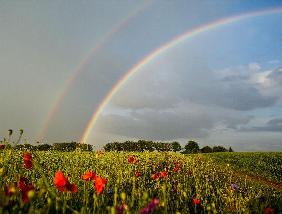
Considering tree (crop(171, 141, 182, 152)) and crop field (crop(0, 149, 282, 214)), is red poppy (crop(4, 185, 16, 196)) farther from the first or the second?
tree (crop(171, 141, 182, 152))

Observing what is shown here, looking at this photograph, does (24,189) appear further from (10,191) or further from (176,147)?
(176,147)

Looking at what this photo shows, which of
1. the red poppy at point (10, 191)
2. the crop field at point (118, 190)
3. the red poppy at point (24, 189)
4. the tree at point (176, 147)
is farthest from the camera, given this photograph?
the tree at point (176, 147)

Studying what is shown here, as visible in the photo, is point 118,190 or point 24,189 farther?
point 118,190

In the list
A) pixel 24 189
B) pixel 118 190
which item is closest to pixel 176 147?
pixel 118 190

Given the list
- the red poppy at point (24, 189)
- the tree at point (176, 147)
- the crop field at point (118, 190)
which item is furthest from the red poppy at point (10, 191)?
the tree at point (176, 147)

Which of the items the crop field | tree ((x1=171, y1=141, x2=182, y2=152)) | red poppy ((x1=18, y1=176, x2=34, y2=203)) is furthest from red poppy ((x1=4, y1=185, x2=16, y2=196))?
tree ((x1=171, y1=141, x2=182, y2=152))

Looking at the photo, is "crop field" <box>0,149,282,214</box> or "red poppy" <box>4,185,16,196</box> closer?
"red poppy" <box>4,185,16,196</box>

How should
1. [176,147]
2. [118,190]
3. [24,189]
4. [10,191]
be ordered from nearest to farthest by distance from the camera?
[10,191] → [24,189] → [118,190] → [176,147]

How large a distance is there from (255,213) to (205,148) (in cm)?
4976

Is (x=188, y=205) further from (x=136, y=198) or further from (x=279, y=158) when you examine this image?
(x=279, y=158)

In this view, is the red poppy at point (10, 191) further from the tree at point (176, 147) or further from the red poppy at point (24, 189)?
the tree at point (176, 147)

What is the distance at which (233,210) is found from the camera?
691cm

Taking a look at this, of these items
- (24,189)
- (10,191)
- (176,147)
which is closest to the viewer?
(10,191)

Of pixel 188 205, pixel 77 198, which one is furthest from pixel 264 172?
pixel 77 198
